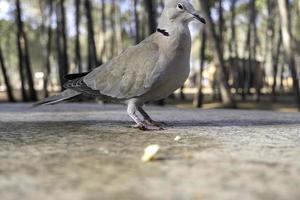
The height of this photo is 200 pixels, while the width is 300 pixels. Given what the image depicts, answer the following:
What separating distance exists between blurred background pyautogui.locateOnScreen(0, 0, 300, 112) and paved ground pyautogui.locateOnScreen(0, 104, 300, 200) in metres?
3.14

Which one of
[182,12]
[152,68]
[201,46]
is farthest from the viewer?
[201,46]

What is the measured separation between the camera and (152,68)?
4.33 m

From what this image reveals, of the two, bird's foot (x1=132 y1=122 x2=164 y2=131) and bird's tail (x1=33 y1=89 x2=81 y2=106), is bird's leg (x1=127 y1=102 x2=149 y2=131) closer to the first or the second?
bird's foot (x1=132 y1=122 x2=164 y2=131)

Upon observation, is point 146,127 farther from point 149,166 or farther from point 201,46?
point 201,46

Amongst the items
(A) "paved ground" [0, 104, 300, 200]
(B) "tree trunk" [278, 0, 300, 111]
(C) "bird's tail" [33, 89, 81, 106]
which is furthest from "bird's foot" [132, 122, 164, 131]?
(B) "tree trunk" [278, 0, 300, 111]

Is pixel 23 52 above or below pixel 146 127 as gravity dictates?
above

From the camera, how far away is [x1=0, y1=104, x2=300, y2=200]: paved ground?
2.11m

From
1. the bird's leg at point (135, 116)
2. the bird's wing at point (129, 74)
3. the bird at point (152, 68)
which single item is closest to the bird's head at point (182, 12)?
the bird at point (152, 68)

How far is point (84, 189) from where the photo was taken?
2160mm

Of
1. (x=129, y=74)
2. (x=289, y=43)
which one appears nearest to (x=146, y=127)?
(x=129, y=74)

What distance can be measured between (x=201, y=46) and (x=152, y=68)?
18.4 m

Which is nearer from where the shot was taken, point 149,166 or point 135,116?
point 149,166

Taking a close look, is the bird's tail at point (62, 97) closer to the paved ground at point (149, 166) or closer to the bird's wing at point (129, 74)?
the bird's wing at point (129, 74)

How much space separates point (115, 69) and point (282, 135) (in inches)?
62.1
